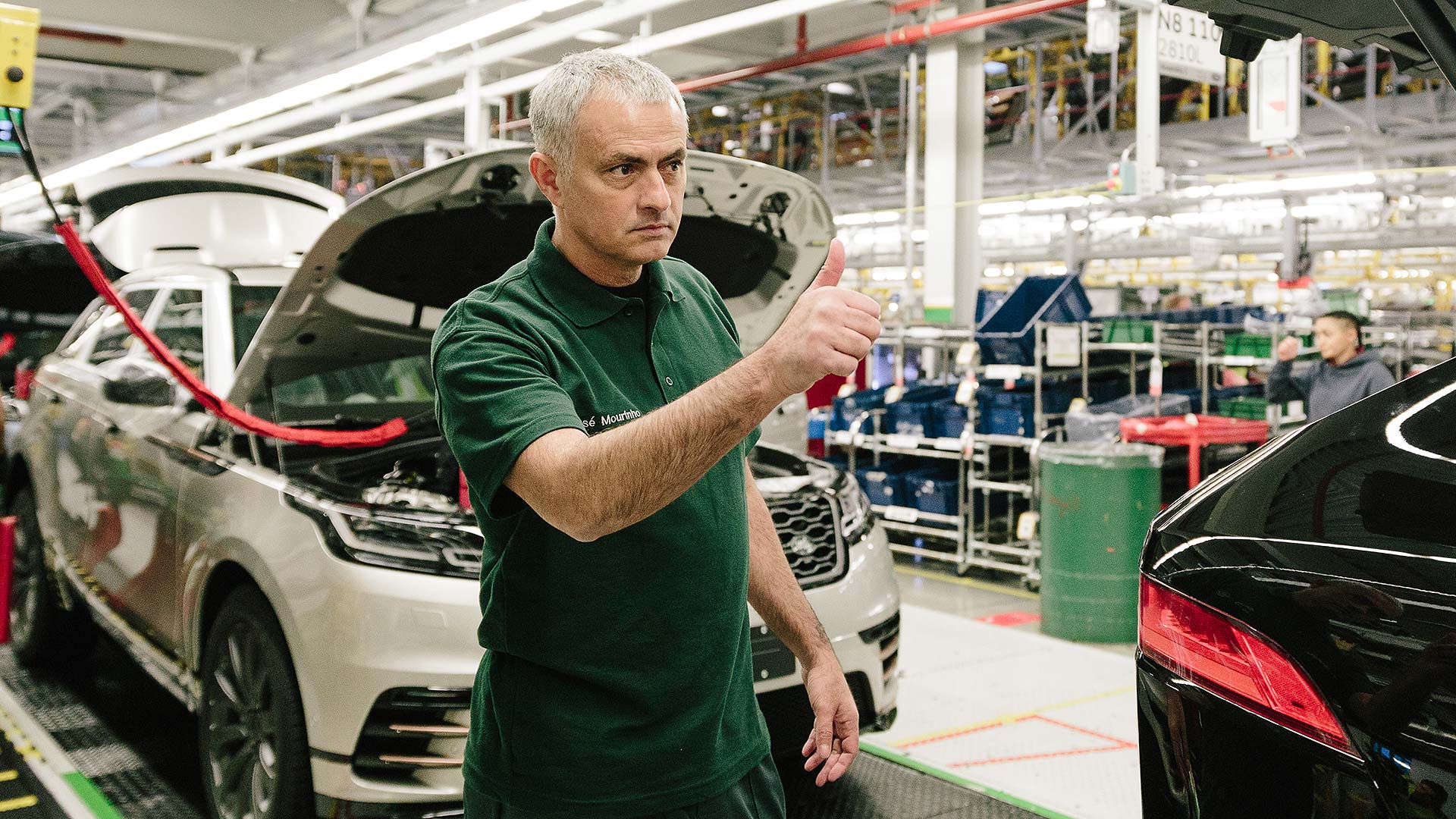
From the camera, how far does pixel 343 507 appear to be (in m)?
2.81

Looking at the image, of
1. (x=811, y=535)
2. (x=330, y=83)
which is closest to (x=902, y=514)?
(x=811, y=535)

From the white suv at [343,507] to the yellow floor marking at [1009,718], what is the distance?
1.01 meters

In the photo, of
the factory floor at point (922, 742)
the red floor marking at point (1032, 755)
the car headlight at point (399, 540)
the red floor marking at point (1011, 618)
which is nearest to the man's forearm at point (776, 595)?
the car headlight at point (399, 540)

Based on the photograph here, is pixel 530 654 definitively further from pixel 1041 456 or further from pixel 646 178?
pixel 1041 456

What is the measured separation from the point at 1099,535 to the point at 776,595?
4.23 metres

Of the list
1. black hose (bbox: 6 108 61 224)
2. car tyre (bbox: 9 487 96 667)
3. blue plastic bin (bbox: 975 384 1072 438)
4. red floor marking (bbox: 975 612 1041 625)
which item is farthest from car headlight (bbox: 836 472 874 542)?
blue plastic bin (bbox: 975 384 1072 438)

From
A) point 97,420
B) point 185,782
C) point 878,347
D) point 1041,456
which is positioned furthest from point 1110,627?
point 878,347

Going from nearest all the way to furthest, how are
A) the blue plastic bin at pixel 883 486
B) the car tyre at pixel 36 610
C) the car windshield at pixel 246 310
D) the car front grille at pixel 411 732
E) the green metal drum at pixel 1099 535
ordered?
the car front grille at pixel 411 732
the car windshield at pixel 246 310
the car tyre at pixel 36 610
the green metal drum at pixel 1099 535
the blue plastic bin at pixel 883 486

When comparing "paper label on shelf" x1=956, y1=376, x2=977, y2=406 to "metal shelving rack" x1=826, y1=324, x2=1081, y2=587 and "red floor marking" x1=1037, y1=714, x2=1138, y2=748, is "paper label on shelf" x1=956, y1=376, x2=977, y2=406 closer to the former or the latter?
"metal shelving rack" x1=826, y1=324, x2=1081, y2=587

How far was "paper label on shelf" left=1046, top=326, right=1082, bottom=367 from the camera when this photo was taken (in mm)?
7129

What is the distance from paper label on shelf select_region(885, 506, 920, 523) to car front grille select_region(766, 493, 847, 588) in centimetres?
440

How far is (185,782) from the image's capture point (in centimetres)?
370

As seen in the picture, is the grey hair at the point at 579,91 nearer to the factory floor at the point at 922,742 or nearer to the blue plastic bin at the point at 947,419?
the factory floor at the point at 922,742

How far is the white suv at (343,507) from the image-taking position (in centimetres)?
256
